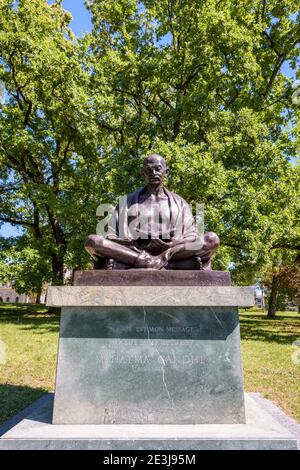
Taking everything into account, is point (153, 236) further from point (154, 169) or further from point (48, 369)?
point (48, 369)

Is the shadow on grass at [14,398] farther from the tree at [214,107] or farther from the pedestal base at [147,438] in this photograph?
the tree at [214,107]

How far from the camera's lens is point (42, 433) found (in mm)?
3773

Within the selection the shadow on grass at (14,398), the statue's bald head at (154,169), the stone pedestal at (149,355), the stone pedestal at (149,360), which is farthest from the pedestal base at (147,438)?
the statue's bald head at (154,169)

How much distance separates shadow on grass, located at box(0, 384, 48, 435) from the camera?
5.69 meters

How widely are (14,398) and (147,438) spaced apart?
3612 mm

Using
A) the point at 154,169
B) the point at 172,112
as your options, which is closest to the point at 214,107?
the point at 172,112

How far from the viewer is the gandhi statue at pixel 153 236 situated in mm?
4789

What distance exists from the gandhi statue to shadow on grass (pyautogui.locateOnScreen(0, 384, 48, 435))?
264 centimetres

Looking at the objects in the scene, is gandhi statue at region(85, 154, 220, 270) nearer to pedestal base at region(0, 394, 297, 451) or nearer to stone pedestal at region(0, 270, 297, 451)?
stone pedestal at region(0, 270, 297, 451)

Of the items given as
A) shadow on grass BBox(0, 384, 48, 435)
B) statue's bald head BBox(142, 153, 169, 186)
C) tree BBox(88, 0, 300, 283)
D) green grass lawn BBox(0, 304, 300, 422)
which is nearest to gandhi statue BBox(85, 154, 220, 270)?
statue's bald head BBox(142, 153, 169, 186)

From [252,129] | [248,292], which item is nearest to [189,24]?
[252,129]

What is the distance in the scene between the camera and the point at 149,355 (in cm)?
427

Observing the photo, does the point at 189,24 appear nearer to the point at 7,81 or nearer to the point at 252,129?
the point at 252,129

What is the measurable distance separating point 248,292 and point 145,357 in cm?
131
